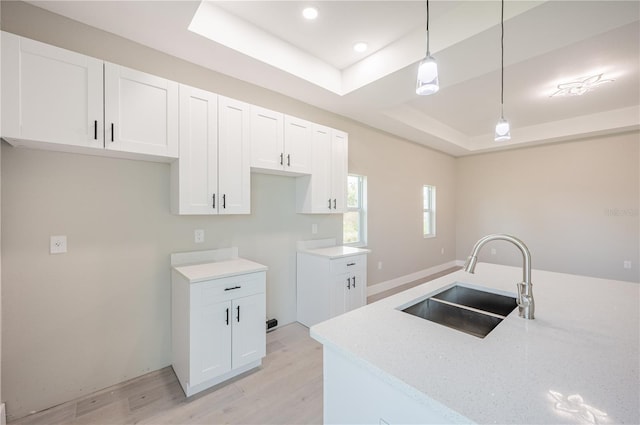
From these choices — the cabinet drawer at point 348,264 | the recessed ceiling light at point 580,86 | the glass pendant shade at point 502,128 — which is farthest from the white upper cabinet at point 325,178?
the recessed ceiling light at point 580,86

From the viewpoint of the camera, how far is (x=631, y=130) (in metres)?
4.31

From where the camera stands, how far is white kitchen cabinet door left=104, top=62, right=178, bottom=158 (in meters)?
1.84

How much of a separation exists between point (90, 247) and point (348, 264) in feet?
7.79

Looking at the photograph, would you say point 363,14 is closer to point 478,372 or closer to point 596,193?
point 478,372

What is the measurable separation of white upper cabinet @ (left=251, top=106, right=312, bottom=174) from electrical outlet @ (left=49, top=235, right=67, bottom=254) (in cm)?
153

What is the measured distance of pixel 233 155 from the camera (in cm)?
243

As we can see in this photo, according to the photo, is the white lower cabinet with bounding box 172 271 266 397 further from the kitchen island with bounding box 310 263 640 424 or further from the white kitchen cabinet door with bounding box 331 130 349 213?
the white kitchen cabinet door with bounding box 331 130 349 213

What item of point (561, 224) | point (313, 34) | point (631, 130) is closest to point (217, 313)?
point (313, 34)

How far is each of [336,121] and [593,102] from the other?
3.84m

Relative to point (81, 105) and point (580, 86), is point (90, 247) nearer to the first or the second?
point (81, 105)

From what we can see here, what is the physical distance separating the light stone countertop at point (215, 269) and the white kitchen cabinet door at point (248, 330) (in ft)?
0.76

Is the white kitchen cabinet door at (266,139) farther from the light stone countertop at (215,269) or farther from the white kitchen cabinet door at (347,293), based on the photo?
the white kitchen cabinet door at (347,293)

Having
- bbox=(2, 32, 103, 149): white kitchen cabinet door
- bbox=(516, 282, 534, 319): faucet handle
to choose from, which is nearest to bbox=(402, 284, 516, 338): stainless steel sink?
bbox=(516, 282, 534, 319): faucet handle

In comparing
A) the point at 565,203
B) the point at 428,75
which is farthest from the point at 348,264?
the point at 565,203
